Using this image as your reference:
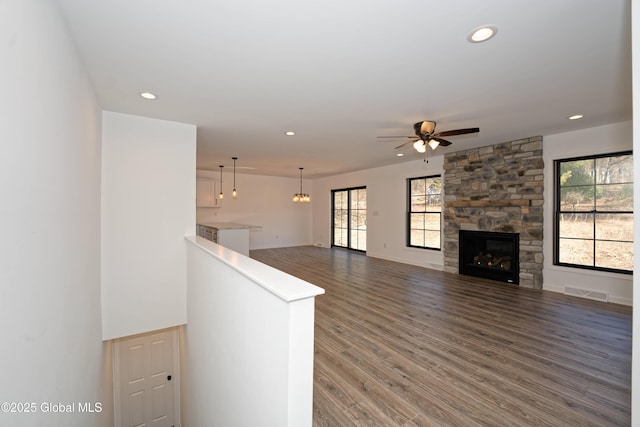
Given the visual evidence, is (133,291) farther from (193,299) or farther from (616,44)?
(616,44)

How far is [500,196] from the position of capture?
5.04m

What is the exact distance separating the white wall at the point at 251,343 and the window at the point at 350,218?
20.2 ft

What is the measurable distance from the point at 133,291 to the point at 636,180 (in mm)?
4296

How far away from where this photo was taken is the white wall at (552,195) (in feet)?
12.6

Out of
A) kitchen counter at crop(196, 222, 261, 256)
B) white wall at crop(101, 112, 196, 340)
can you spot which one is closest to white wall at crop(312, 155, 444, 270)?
kitchen counter at crop(196, 222, 261, 256)

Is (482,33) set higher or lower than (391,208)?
higher

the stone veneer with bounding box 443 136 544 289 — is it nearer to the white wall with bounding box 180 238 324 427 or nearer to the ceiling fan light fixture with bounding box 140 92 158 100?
the white wall with bounding box 180 238 324 427

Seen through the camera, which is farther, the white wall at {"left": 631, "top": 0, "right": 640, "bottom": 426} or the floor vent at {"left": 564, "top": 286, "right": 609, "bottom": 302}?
the floor vent at {"left": 564, "top": 286, "right": 609, "bottom": 302}

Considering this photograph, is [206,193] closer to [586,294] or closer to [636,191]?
[636,191]

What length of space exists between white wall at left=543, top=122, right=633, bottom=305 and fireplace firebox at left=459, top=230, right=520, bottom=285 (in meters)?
0.45

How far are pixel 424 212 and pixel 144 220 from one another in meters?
5.72

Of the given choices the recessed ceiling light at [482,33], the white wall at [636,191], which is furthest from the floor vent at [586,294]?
the recessed ceiling light at [482,33]

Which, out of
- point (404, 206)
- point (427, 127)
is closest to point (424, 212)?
point (404, 206)

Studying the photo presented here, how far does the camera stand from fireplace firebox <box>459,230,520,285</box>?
16.1ft
